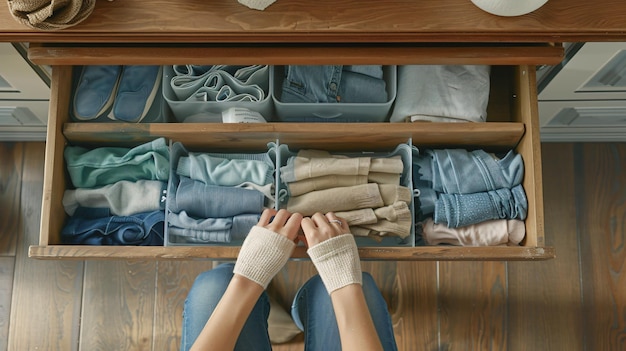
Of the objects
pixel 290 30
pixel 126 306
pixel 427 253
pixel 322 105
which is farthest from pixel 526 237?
pixel 126 306

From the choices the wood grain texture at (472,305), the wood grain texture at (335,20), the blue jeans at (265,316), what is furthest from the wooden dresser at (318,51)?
the wood grain texture at (472,305)

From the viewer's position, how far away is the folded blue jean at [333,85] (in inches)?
55.7

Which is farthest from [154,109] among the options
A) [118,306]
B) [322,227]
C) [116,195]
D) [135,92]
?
[118,306]

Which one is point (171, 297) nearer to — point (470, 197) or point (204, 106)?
point (204, 106)

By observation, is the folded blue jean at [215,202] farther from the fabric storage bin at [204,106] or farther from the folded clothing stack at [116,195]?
the fabric storage bin at [204,106]

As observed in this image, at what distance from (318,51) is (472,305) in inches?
30.3

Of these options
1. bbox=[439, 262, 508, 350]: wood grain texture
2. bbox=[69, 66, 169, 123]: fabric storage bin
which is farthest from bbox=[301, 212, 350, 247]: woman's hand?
bbox=[439, 262, 508, 350]: wood grain texture

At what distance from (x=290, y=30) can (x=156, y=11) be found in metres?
0.22

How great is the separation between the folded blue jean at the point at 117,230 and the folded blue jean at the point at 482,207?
53 centimetres

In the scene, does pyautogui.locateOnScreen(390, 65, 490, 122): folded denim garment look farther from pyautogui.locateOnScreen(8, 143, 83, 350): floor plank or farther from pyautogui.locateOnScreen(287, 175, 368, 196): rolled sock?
pyautogui.locateOnScreen(8, 143, 83, 350): floor plank

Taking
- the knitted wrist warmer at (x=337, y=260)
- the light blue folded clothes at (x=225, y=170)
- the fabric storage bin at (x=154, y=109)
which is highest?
the fabric storage bin at (x=154, y=109)

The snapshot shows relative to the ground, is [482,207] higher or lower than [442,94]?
lower

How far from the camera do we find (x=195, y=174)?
4.56 feet

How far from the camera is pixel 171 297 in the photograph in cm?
169
